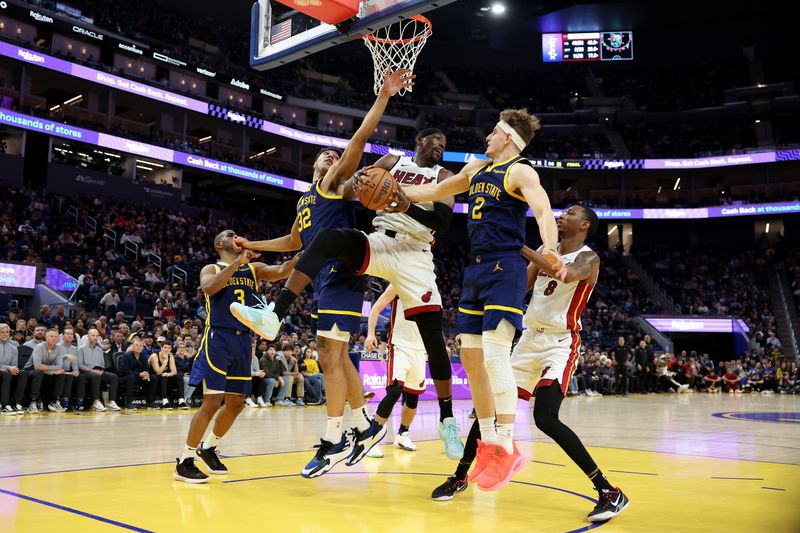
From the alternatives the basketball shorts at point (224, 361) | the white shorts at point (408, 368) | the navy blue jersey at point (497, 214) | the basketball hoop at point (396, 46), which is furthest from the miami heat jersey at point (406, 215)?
the basketball hoop at point (396, 46)

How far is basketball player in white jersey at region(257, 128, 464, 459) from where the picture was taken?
4.97 metres

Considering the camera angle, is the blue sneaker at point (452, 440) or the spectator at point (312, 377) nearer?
the blue sneaker at point (452, 440)

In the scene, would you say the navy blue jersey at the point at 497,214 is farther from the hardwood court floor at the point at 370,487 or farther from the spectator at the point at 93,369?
the spectator at the point at 93,369

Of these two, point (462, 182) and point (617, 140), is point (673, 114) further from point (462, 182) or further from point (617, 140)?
point (462, 182)

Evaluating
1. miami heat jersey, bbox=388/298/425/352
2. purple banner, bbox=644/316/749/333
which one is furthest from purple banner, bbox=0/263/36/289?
purple banner, bbox=644/316/749/333

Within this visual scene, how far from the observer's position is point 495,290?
4699 mm

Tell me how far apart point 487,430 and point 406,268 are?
133 centimetres

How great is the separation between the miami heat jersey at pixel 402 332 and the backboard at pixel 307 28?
3.50 m

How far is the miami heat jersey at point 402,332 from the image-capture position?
25.3 feet

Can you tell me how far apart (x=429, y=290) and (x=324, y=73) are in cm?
3907

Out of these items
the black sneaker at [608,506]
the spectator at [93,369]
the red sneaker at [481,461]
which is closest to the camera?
the black sneaker at [608,506]

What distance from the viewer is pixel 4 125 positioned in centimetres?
2800

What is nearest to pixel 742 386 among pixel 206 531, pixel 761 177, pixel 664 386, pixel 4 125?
pixel 664 386

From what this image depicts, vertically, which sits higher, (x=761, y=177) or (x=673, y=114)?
(x=673, y=114)
